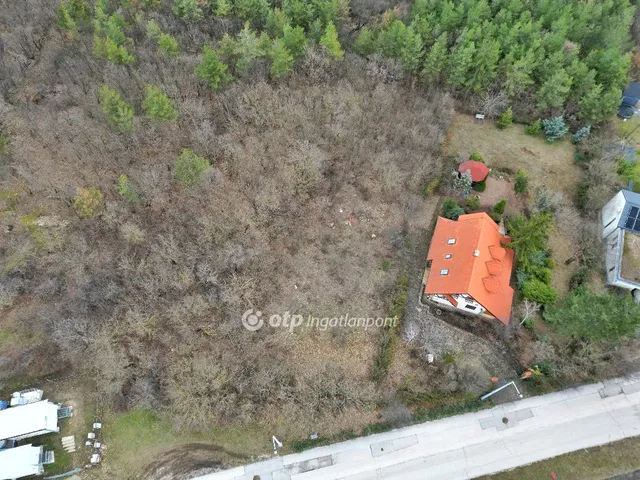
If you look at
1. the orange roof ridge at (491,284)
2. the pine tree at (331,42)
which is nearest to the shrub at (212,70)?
the pine tree at (331,42)

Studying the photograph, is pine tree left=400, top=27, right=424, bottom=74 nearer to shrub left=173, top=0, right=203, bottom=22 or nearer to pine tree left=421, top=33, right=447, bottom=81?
pine tree left=421, top=33, right=447, bottom=81

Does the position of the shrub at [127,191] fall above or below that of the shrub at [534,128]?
below

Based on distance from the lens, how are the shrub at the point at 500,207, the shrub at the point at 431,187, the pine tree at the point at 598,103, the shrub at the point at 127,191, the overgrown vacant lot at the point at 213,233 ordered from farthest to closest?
1. the pine tree at the point at 598,103
2. the shrub at the point at 431,187
3. the shrub at the point at 500,207
4. the shrub at the point at 127,191
5. the overgrown vacant lot at the point at 213,233

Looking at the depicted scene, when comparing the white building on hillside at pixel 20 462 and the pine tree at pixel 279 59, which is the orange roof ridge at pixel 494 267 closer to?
the pine tree at pixel 279 59

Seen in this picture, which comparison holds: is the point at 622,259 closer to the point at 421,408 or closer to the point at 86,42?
the point at 421,408

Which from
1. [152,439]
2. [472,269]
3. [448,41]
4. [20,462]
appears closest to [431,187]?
[472,269]

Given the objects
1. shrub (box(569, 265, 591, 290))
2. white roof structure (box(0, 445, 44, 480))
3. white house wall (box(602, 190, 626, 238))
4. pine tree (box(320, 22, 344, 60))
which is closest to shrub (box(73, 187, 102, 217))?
white roof structure (box(0, 445, 44, 480))

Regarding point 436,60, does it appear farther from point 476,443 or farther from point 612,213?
point 476,443
